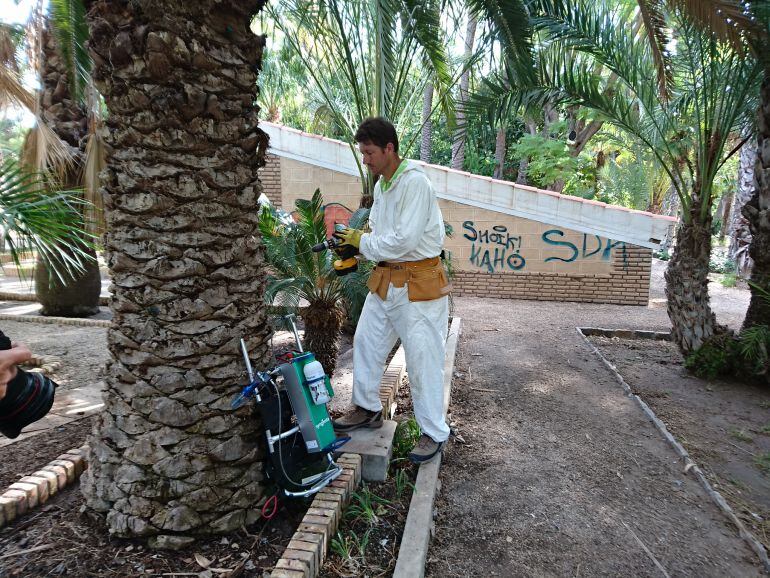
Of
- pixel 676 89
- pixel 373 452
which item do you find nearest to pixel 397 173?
pixel 373 452

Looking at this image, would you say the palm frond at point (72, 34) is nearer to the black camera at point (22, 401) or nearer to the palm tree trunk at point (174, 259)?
the palm tree trunk at point (174, 259)

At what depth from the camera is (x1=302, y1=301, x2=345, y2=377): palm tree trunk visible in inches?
219

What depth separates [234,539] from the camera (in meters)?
2.54

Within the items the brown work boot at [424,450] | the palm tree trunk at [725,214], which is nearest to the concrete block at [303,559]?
the brown work boot at [424,450]

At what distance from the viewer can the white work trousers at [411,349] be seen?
3.27 m

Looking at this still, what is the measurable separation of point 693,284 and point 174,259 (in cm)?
587

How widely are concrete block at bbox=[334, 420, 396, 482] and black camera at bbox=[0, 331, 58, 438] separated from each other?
6.39 ft

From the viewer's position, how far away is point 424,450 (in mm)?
3320

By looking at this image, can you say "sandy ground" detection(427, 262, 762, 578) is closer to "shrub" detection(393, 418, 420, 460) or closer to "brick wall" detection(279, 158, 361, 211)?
"shrub" detection(393, 418, 420, 460)

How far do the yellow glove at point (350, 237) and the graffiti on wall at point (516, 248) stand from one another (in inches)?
314

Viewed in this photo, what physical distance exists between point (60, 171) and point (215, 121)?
17.6 feet

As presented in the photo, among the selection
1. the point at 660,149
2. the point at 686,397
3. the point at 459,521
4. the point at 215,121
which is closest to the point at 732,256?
the point at 660,149

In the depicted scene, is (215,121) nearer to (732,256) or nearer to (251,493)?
(251,493)

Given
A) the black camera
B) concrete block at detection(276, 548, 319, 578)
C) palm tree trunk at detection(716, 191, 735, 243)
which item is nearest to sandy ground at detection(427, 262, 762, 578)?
concrete block at detection(276, 548, 319, 578)
